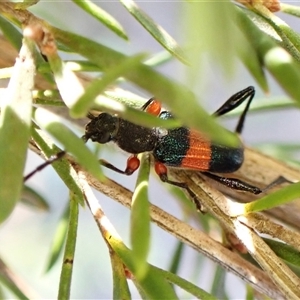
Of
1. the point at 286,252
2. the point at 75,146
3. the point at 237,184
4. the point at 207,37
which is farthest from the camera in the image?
the point at 237,184

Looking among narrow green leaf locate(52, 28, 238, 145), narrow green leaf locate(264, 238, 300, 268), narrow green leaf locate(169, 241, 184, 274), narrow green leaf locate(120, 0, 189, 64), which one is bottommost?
narrow green leaf locate(169, 241, 184, 274)

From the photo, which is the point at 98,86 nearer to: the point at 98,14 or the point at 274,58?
the point at 274,58

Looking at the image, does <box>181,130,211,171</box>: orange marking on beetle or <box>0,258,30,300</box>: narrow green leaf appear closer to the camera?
<box>0,258,30,300</box>: narrow green leaf

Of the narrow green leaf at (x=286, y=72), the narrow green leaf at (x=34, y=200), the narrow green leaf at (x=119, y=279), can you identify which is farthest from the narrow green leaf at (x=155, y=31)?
the narrow green leaf at (x=34, y=200)

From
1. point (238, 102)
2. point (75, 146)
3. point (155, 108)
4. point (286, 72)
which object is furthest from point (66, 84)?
point (238, 102)

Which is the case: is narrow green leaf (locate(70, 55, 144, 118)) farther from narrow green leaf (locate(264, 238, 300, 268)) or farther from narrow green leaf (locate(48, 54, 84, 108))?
narrow green leaf (locate(264, 238, 300, 268))

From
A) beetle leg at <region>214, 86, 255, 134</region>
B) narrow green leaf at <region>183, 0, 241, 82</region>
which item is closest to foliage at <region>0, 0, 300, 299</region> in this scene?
narrow green leaf at <region>183, 0, 241, 82</region>

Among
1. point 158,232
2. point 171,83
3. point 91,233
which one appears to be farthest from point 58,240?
point 158,232
